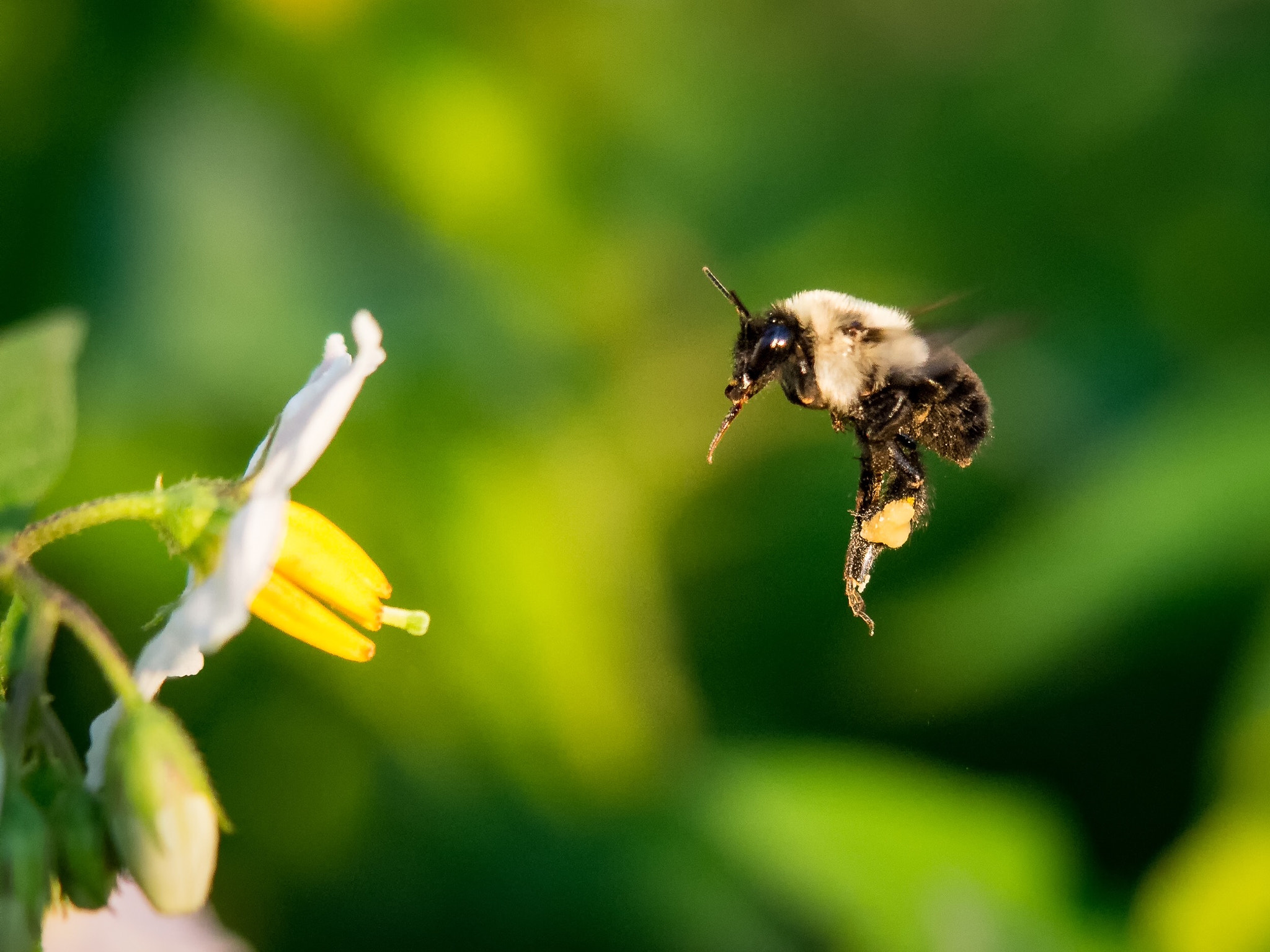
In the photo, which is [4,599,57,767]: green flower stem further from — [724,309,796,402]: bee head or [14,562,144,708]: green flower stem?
[724,309,796,402]: bee head

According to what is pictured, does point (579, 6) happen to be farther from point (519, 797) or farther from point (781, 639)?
point (519, 797)

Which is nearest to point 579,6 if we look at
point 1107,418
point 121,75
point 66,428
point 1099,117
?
point 121,75

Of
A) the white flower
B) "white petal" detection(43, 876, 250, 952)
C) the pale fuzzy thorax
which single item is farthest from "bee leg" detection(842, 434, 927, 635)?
"white petal" detection(43, 876, 250, 952)

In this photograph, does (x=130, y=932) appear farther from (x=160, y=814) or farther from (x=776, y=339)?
(x=776, y=339)

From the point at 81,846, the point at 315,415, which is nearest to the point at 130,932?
the point at 81,846

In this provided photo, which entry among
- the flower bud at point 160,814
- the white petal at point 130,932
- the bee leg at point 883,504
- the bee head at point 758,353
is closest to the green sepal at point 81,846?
the flower bud at point 160,814
